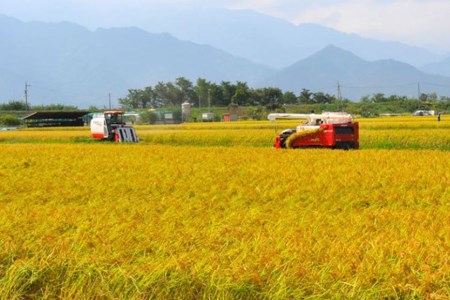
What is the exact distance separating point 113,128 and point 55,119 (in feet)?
138

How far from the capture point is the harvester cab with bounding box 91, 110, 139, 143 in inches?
1339

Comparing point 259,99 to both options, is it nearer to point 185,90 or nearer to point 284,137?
point 185,90

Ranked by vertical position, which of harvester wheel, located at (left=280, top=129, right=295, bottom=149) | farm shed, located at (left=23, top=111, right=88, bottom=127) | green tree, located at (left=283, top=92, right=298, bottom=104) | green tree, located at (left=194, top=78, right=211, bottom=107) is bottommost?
harvester wheel, located at (left=280, top=129, right=295, bottom=149)

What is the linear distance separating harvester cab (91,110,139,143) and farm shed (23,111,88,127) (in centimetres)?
3753

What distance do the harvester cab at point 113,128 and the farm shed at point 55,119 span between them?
37528 mm

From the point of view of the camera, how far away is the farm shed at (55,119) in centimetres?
7031

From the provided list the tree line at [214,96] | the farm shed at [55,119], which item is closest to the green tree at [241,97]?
the tree line at [214,96]

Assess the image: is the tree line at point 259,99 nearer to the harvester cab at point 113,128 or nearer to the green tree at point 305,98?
the green tree at point 305,98

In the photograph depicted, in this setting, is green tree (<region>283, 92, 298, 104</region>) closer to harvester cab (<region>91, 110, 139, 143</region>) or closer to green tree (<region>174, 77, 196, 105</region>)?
green tree (<region>174, 77, 196, 105</region>)

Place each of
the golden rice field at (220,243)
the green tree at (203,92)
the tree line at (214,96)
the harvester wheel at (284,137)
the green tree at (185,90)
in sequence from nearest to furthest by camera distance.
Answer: the golden rice field at (220,243)
the harvester wheel at (284,137)
the tree line at (214,96)
the green tree at (203,92)
the green tree at (185,90)

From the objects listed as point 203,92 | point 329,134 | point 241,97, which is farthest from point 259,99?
point 329,134

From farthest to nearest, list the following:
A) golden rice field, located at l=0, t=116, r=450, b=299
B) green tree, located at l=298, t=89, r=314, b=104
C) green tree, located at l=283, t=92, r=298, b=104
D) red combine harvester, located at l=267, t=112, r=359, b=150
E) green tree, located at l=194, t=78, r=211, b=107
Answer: green tree, located at l=194, t=78, r=211, b=107 < green tree, located at l=298, t=89, r=314, b=104 < green tree, located at l=283, t=92, r=298, b=104 < red combine harvester, located at l=267, t=112, r=359, b=150 < golden rice field, located at l=0, t=116, r=450, b=299

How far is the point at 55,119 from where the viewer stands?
73625 millimetres

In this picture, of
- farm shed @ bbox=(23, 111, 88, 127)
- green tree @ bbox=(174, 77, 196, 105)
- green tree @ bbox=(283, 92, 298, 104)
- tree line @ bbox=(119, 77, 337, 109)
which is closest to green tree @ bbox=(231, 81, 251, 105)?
tree line @ bbox=(119, 77, 337, 109)
